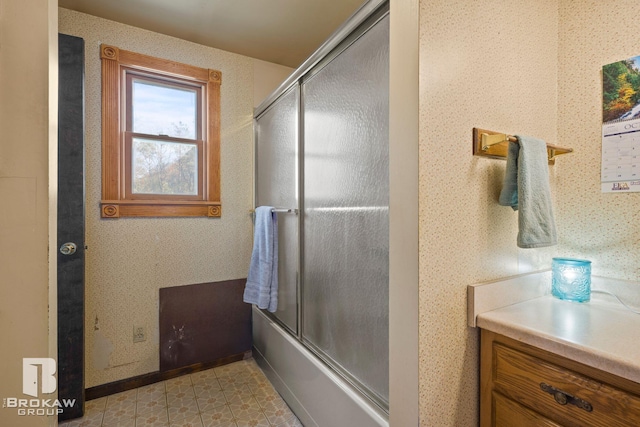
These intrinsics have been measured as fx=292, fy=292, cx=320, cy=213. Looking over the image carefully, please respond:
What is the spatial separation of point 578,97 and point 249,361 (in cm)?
253

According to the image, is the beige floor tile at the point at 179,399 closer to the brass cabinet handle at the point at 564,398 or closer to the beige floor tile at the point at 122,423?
the beige floor tile at the point at 122,423

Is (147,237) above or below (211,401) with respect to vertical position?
above

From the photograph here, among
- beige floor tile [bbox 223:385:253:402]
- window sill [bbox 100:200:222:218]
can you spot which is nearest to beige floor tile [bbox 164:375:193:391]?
beige floor tile [bbox 223:385:253:402]

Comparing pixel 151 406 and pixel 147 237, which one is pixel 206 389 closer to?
pixel 151 406

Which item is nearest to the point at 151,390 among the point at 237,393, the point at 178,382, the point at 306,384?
the point at 178,382

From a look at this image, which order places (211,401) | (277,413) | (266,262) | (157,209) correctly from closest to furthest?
(277,413)
(211,401)
(266,262)
(157,209)

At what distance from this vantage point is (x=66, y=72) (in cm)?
164

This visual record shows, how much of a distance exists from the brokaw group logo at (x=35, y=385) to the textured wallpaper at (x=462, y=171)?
0.88 metres

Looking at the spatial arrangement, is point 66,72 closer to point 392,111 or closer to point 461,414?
point 392,111

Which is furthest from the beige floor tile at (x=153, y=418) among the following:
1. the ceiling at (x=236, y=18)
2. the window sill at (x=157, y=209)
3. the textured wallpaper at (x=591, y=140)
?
the ceiling at (x=236, y=18)

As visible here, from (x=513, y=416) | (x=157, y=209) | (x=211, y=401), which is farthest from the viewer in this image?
(x=157, y=209)

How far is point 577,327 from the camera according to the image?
34.1 inches

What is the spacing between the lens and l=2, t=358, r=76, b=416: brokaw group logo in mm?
561

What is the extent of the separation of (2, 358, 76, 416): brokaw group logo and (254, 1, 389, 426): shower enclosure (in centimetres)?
93
